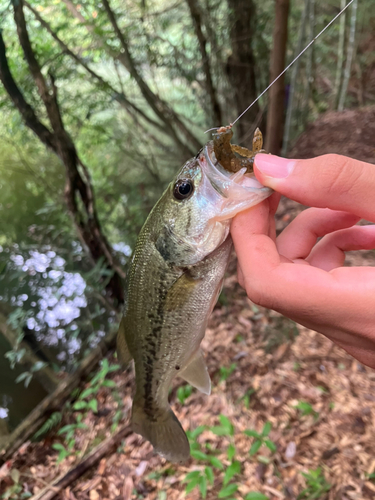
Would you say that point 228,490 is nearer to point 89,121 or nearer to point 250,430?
point 250,430

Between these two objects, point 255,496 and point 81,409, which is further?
point 81,409

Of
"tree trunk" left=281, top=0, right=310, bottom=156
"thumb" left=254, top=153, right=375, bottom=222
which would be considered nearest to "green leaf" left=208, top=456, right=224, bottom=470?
"thumb" left=254, top=153, right=375, bottom=222

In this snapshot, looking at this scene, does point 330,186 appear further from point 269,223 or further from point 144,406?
point 144,406

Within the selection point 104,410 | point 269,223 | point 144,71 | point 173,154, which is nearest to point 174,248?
point 269,223

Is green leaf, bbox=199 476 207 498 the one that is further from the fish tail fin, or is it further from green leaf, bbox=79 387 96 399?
green leaf, bbox=79 387 96 399

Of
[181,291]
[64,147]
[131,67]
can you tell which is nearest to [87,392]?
[181,291]
